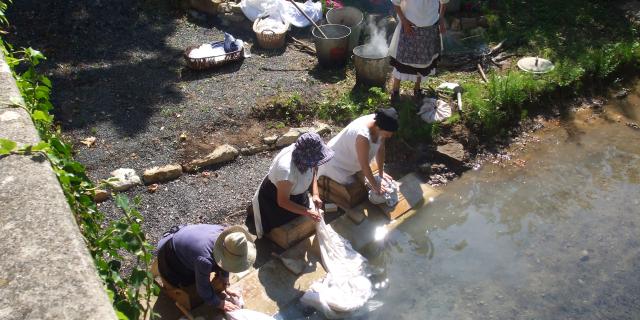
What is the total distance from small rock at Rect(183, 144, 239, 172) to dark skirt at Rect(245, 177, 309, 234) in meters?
1.58

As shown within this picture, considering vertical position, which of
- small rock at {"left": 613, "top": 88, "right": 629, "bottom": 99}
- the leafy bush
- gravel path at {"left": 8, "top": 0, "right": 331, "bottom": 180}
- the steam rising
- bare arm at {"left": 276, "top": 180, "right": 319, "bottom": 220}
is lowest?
small rock at {"left": 613, "top": 88, "right": 629, "bottom": 99}

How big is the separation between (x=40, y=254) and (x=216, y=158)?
506 centimetres

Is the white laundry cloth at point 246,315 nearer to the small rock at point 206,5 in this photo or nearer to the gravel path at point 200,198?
the gravel path at point 200,198

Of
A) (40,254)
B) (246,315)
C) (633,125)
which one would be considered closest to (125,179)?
(246,315)

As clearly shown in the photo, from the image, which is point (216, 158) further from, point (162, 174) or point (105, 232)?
point (105, 232)

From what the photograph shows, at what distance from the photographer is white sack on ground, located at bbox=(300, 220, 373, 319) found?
17.2 ft

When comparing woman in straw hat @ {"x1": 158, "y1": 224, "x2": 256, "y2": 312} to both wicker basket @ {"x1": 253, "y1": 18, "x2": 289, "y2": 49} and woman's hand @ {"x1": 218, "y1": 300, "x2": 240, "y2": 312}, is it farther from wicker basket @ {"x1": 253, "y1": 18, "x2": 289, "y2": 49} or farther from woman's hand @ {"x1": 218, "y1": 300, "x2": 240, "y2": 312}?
wicker basket @ {"x1": 253, "y1": 18, "x2": 289, "y2": 49}

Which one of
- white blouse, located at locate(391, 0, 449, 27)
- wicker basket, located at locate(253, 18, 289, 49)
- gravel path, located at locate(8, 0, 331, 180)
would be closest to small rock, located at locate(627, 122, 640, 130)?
white blouse, located at locate(391, 0, 449, 27)

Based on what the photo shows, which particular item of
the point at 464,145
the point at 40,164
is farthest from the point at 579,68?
the point at 40,164

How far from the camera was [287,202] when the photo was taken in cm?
554

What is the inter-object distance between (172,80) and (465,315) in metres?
6.34

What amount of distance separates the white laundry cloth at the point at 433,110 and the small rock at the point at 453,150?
45 centimetres

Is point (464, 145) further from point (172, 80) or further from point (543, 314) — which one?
point (172, 80)

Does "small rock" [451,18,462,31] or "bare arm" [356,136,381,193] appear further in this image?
"small rock" [451,18,462,31]
